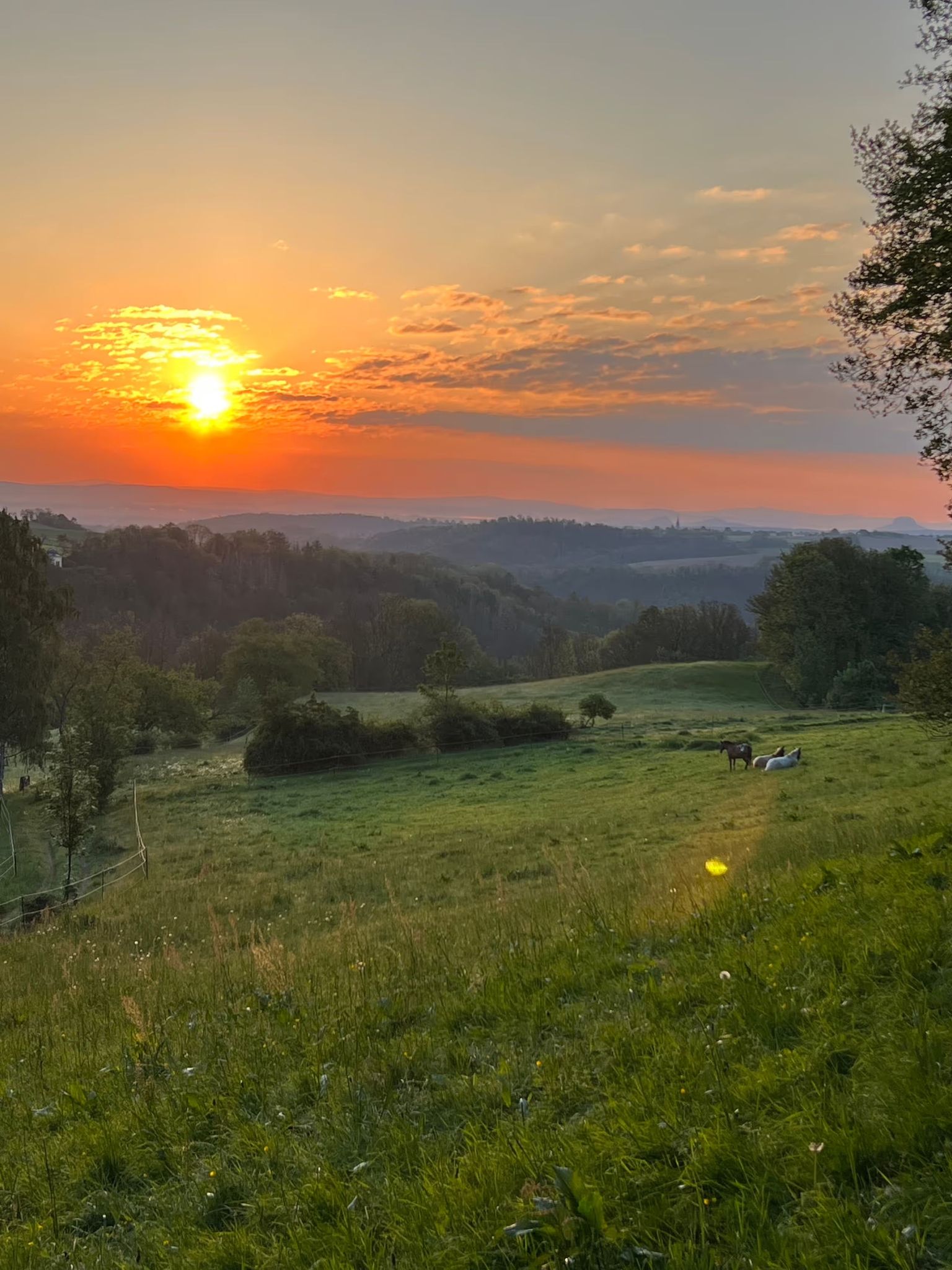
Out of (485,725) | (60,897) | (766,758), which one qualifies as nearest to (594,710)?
(485,725)

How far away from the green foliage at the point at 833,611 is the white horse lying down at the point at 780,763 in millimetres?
46494

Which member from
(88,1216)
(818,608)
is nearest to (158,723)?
(818,608)

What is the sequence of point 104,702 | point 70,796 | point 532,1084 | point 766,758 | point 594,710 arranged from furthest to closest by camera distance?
point 594,710 → point 104,702 → point 766,758 → point 70,796 → point 532,1084

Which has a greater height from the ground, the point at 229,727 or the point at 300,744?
the point at 300,744

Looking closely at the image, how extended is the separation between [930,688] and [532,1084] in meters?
12.5

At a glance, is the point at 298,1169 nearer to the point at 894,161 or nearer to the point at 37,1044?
the point at 37,1044

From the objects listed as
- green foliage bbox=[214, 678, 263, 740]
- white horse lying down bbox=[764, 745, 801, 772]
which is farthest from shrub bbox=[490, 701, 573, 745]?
green foliage bbox=[214, 678, 263, 740]

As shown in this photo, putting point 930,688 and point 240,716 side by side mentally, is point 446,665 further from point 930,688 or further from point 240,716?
point 930,688

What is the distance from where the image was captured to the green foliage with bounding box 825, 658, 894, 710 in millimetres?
69000

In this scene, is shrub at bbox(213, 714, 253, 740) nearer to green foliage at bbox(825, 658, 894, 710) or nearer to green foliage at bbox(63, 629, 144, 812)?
green foliage at bbox(63, 629, 144, 812)

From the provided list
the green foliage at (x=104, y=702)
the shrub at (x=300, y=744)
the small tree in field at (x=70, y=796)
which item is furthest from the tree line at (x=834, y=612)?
the small tree in field at (x=70, y=796)

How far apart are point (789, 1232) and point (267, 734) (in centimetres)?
5424

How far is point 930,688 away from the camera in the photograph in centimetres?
1439

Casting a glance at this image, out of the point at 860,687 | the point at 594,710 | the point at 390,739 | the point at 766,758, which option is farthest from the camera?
the point at 860,687
